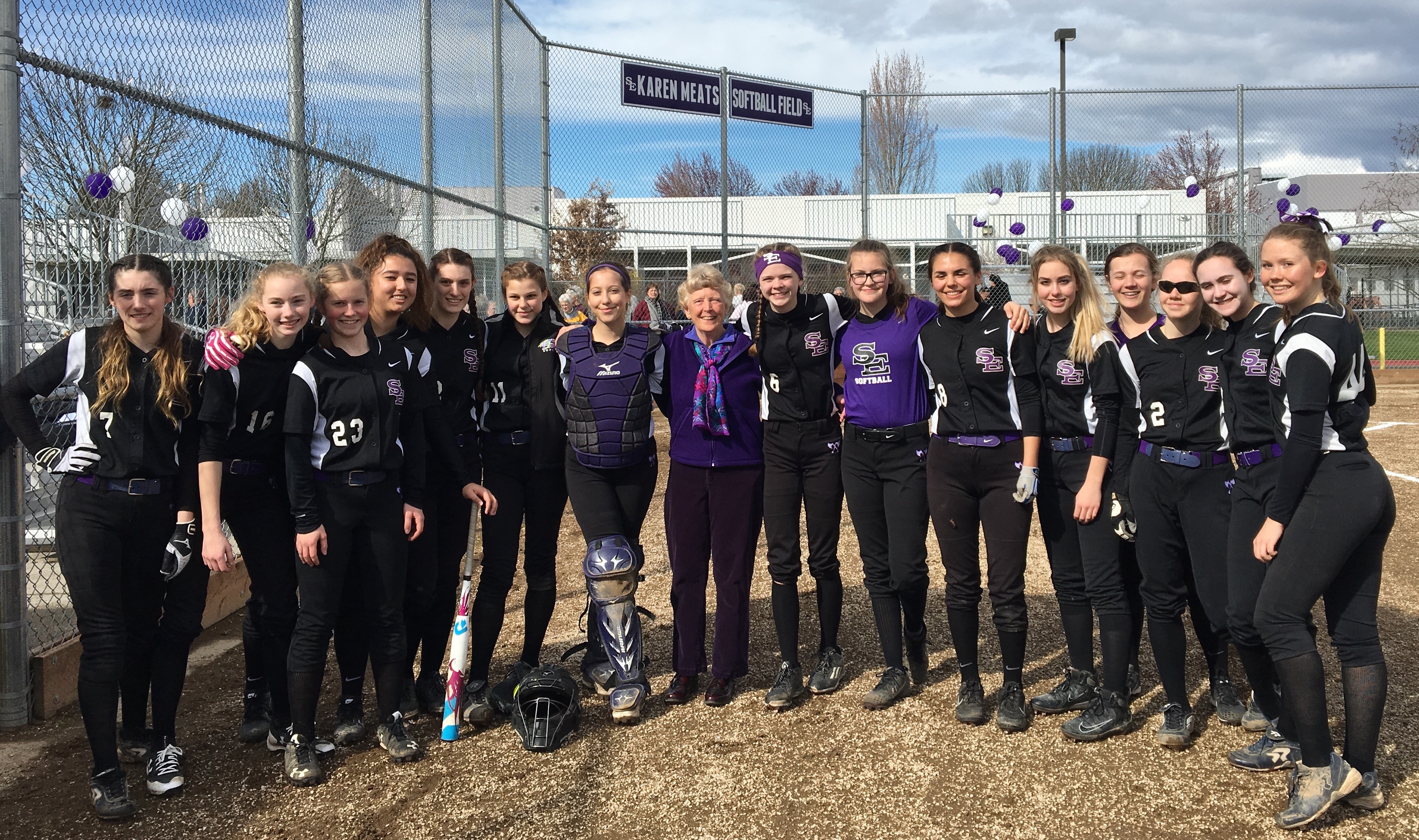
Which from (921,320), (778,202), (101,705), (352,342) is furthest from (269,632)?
(778,202)

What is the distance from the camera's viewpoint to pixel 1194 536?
3768 millimetres

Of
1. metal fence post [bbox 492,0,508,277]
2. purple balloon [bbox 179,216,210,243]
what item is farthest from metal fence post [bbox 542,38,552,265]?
purple balloon [bbox 179,216,210,243]

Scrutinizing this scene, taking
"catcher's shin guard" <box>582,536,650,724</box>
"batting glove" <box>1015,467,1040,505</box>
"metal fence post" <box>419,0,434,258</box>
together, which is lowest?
"catcher's shin guard" <box>582,536,650,724</box>

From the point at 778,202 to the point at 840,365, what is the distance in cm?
788

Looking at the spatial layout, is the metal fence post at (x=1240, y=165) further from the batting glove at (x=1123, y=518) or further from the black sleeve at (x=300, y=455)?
the black sleeve at (x=300, y=455)

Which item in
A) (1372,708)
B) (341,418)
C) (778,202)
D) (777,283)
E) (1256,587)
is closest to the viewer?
(1372,708)

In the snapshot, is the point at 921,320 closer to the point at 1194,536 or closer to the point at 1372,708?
the point at 1194,536

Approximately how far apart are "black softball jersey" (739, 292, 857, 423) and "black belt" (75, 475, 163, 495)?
8.02 feet

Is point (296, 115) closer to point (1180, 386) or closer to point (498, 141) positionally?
point (498, 141)

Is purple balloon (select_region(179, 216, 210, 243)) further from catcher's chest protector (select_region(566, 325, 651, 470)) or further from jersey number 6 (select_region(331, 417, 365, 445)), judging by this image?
catcher's chest protector (select_region(566, 325, 651, 470))

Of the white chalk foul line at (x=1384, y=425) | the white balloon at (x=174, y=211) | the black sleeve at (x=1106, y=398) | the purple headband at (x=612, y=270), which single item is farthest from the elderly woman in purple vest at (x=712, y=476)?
the white chalk foul line at (x=1384, y=425)

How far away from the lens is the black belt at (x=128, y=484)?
357 cm

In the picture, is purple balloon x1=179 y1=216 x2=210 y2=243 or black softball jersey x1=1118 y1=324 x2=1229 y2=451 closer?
black softball jersey x1=1118 y1=324 x2=1229 y2=451

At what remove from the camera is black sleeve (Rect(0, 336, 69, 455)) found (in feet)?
11.9
